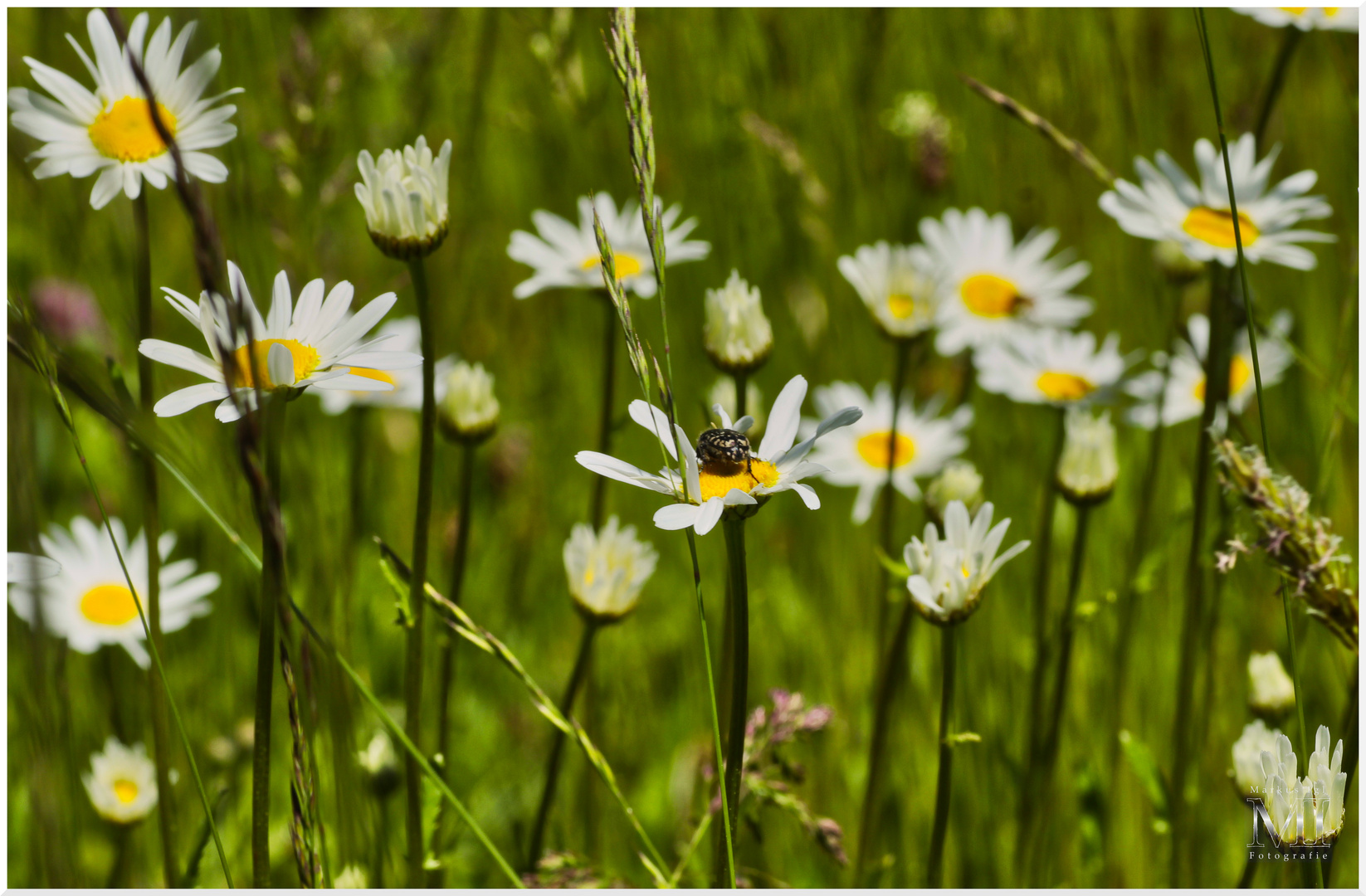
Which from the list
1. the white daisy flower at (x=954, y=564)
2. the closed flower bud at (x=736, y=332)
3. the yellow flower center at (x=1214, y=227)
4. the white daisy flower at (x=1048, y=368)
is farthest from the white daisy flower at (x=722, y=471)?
the white daisy flower at (x=1048, y=368)

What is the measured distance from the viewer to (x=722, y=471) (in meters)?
0.79

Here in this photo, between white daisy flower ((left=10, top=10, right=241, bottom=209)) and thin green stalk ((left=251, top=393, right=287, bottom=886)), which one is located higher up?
white daisy flower ((left=10, top=10, right=241, bottom=209))

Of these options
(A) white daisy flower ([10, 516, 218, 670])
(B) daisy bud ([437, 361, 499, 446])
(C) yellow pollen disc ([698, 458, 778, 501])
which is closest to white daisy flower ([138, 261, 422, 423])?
(C) yellow pollen disc ([698, 458, 778, 501])

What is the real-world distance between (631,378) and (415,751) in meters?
1.65

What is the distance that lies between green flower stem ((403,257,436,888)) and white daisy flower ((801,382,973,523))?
2.83 ft

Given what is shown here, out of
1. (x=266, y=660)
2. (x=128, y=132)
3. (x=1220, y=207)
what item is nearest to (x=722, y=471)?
(x=266, y=660)

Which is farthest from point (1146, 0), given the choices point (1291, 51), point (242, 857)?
point (242, 857)

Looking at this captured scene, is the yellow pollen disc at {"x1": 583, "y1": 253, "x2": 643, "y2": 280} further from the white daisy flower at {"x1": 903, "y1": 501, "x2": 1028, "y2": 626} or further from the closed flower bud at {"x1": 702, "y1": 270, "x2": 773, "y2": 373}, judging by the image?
the white daisy flower at {"x1": 903, "y1": 501, "x2": 1028, "y2": 626}

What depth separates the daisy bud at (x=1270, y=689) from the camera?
1285 millimetres

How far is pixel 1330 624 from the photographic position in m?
0.90

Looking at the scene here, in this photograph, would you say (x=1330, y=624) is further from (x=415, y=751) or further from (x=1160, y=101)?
(x=1160, y=101)

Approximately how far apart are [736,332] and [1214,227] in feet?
2.31

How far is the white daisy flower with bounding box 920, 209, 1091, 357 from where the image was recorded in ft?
5.74

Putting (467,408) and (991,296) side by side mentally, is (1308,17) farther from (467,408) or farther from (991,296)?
(467,408)
